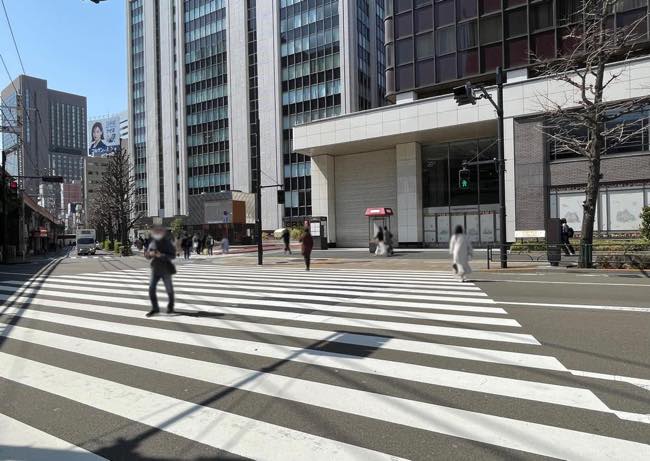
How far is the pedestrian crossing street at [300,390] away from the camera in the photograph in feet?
11.3

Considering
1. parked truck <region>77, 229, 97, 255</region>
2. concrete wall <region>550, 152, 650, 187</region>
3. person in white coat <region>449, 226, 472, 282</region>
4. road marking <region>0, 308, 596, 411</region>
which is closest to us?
road marking <region>0, 308, 596, 411</region>

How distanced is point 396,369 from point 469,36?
3159cm

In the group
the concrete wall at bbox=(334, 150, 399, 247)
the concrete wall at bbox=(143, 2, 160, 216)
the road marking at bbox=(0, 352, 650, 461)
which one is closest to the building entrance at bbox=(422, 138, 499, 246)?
the concrete wall at bbox=(334, 150, 399, 247)

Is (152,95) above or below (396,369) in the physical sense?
above

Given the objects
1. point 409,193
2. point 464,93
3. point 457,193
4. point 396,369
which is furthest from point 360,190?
point 396,369

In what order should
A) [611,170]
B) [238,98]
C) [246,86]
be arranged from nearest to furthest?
[611,170] → [246,86] → [238,98]

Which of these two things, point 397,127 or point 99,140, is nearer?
point 397,127

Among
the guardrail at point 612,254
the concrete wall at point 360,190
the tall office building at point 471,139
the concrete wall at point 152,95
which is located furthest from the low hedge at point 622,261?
the concrete wall at point 152,95

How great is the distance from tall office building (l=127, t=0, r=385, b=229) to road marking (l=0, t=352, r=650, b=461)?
52.7 meters

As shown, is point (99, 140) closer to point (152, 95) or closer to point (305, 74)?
point (152, 95)

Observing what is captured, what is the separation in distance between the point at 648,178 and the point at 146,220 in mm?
74983

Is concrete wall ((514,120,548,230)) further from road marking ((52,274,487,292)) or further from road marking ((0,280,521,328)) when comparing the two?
road marking ((0,280,521,328))

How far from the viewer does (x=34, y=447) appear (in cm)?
351

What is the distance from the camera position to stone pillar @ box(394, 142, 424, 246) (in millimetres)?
34344
